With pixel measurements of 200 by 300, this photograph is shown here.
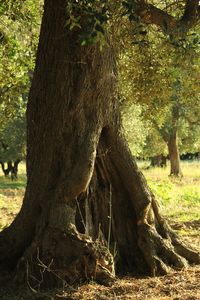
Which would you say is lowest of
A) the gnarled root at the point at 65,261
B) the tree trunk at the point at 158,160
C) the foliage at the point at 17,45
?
the gnarled root at the point at 65,261

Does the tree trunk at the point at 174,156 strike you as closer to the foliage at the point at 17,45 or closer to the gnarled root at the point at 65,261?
the foliage at the point at 17,45

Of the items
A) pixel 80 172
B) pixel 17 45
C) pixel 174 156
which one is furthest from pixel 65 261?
pixel 174 156

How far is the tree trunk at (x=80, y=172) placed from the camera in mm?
7227

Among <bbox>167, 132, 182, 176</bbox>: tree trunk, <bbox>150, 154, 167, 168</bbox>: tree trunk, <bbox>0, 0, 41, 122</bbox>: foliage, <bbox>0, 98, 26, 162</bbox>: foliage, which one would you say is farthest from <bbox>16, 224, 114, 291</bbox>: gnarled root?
<bbox>150, 154, 167, 168</bbox>: tree trunk

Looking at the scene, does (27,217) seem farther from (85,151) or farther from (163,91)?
(163,91)

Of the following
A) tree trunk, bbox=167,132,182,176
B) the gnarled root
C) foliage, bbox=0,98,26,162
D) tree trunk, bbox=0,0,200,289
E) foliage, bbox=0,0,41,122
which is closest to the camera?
the gnarled root

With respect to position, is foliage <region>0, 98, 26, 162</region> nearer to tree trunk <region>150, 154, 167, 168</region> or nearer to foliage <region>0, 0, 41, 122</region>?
foliage <region>0, 0, 41, 122</region>

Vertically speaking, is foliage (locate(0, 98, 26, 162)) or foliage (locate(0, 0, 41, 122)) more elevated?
foliage (locate(0, 0, 41, 122))

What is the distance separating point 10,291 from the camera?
664cm

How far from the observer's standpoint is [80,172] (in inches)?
283

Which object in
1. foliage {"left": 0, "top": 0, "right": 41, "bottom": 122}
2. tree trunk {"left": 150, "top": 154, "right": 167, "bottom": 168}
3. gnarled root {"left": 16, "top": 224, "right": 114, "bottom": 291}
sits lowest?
gnarled root {"left": 16, "top": 224, "right": 114, "bottom": 291}

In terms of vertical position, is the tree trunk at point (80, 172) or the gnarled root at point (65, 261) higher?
the tree trunk at point (80, 172)

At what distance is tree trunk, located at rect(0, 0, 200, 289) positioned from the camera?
723cm

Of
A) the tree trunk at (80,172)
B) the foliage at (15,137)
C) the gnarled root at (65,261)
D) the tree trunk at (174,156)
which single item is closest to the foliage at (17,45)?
the tree trunk at (80,172)
